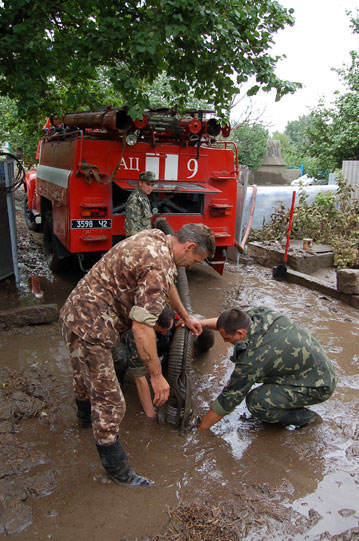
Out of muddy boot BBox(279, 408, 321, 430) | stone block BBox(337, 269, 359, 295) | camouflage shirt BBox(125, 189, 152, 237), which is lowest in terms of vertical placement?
muddy boot BBox(279, 408, 321, 430)

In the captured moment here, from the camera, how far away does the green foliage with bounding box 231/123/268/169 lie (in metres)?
19.2

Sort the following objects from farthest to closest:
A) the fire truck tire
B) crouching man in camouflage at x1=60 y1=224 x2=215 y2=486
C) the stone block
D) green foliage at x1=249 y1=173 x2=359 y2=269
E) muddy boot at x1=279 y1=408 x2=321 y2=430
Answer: the fire truck tire
green foliage at x1=249 y1=173 x2=359 y2=269
the stone block
muddy boot at x1=279 y1=408 x2=321 y2=430
crouching man in camouflage at x1=60 y1=224 x2=215 y2=486

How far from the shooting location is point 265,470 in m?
2.68

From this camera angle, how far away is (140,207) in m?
4.90

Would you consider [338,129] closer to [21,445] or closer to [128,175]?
[128,175]

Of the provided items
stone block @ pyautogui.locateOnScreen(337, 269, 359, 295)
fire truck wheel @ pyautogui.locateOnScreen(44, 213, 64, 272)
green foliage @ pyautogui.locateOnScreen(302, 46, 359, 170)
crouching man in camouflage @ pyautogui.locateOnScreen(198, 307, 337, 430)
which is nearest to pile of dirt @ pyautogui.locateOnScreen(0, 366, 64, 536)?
crouching man in camouflage @ pyautogui.locateOnScreen(198, 307, 337, 430)

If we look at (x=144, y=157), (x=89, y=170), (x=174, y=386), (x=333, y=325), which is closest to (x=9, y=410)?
(x=174, y=386)

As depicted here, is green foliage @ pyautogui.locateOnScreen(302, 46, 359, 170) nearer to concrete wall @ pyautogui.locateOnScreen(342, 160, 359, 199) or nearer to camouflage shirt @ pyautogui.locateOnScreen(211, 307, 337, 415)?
concrete wall @ pyautogui.locateOnScreen(342, 160, 359, 199)

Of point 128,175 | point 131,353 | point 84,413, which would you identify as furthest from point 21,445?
point 128,175

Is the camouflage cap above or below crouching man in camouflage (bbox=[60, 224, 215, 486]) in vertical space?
above

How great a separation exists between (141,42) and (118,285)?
2872mm

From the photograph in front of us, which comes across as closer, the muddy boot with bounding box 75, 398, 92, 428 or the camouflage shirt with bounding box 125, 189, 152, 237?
the muddy boot with bounding box 75, 398, 92, 428

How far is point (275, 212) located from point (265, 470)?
7126 mm

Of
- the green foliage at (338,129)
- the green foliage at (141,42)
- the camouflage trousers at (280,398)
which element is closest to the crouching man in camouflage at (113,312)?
the camouflage trousers at (280,398)
